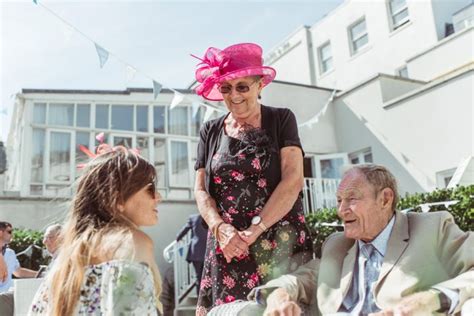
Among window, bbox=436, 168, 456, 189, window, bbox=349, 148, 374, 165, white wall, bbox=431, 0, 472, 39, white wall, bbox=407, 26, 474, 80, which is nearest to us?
window, bbox=436, 168, 456, 189

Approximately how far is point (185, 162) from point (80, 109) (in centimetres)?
333

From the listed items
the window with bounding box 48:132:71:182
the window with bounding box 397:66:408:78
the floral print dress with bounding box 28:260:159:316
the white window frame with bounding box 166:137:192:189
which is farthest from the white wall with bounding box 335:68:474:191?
the floral print dress with bounding box 28:260:159:316

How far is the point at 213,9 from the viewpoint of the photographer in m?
6.97

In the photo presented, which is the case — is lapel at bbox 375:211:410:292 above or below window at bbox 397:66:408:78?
below

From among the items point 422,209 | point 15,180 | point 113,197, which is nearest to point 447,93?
point 422,209

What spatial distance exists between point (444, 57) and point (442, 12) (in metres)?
2.18

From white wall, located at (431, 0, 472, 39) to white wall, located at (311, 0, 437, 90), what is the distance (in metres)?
0.18

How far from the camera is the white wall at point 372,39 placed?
47.7 feet

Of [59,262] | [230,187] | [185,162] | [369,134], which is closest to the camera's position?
[59,262]

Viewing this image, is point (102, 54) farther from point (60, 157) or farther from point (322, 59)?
point (322, 59)

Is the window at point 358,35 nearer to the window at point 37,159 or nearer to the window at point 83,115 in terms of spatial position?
the window at point 83,115

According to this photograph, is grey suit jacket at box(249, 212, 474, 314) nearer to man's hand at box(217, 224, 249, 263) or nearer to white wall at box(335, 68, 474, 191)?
man's hand at box(217, 224, 249, 263)

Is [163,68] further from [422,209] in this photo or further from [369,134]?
[369,134]

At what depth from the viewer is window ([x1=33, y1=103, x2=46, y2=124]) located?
12.5m
